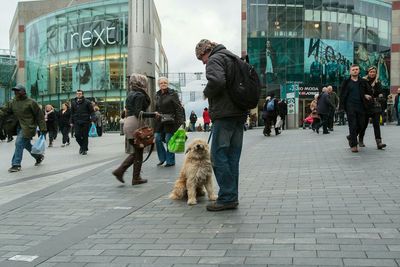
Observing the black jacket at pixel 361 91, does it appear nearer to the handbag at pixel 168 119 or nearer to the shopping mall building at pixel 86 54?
the handbag at pixel 168 119

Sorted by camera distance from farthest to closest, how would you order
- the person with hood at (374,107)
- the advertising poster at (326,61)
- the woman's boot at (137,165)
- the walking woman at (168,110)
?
the advertising poster at (326,61), the person with hood at (374,107), the walking woman at (168,110), the woman's boot at (137,165)

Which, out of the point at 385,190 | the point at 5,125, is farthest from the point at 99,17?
the point at 385,190

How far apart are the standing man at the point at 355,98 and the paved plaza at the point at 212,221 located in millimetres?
1643

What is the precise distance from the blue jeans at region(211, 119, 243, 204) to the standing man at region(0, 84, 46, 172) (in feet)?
19.1

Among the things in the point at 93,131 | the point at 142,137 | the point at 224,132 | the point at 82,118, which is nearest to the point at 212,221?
the point at 224,132

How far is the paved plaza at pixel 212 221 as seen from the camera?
393 cm

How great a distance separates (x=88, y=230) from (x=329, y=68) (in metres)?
48.6

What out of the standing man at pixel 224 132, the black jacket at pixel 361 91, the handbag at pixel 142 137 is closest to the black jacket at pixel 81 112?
the handbag at pixel 142 137

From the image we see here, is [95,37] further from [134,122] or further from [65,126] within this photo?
[134,122]

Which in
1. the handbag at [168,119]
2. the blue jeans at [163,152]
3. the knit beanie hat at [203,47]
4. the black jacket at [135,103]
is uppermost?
the knit beanie hat at [203,47]

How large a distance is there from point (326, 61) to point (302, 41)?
3172mm

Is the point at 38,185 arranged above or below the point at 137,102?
below

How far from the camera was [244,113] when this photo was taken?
5.71 meters

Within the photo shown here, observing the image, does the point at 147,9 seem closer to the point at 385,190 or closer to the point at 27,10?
the point at 385,190
